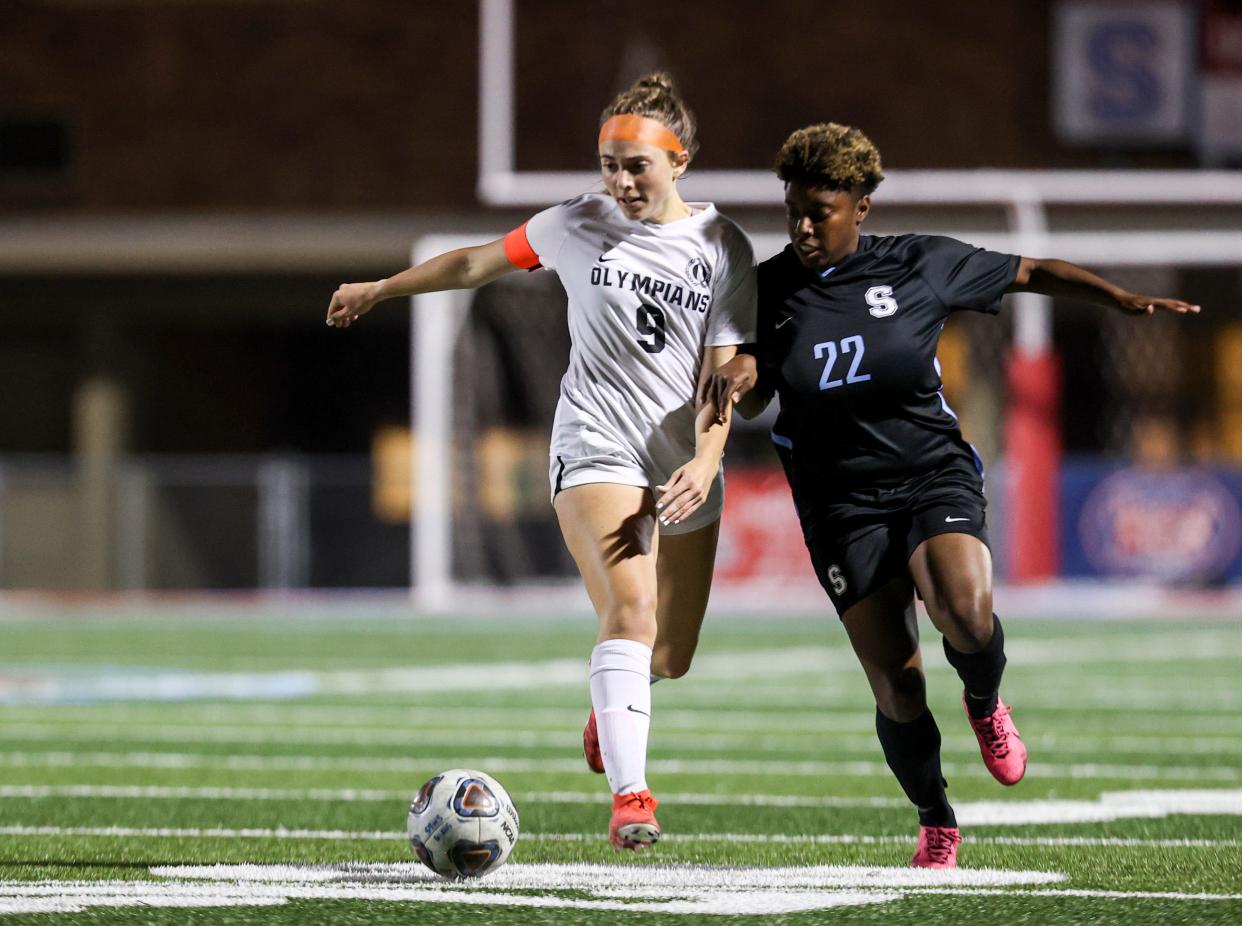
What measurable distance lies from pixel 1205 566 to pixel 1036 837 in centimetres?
1777

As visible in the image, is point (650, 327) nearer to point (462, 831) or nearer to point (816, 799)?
point (462, 831)

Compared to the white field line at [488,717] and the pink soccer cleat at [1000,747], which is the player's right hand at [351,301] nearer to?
the pink soccer cleat at [1000,747]

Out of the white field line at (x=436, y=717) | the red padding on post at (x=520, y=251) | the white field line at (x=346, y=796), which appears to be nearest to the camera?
the red padding on post at (x=520, y=251)

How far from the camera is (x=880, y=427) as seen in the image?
22.7ft

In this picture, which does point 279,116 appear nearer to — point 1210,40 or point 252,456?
point 252,456

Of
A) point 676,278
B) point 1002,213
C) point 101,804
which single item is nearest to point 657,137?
point 676,278

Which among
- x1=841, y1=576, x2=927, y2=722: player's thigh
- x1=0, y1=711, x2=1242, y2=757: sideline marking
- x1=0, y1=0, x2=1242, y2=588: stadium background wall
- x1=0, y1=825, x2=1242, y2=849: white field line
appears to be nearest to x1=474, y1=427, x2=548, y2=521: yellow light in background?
x1=0, y1=0, x2=1242, y2=588: stadium background wall

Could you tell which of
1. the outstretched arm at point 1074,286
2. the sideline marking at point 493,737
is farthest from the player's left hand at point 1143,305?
the sideline marking at point 493,737

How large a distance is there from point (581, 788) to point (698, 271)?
301 centimetres

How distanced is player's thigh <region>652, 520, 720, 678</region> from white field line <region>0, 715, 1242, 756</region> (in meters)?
3.48

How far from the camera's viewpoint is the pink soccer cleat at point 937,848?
6.81 meters

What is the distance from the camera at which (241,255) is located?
1135 inches

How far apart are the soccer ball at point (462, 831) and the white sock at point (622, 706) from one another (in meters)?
0.32

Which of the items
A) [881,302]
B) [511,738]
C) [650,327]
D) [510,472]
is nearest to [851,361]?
[881,302]
